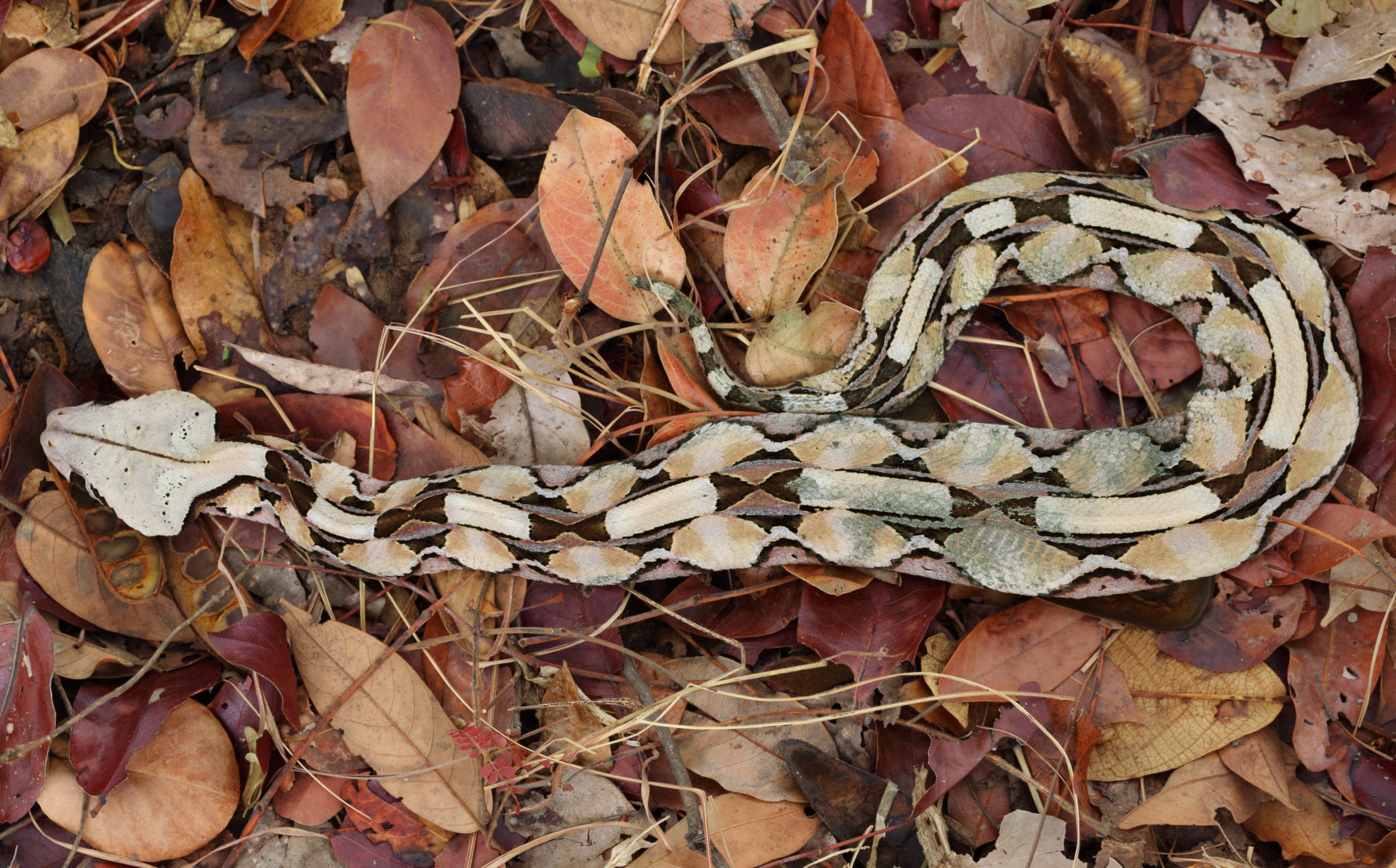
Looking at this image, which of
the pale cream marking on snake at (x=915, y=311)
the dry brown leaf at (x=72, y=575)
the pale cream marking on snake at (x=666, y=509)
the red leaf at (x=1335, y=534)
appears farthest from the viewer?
the dry brown leaf at (x=72, y=575)

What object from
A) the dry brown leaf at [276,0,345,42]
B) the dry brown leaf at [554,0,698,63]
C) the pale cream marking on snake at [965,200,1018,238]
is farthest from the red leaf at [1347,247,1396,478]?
the dry brown leaf at [276,0,345,42]

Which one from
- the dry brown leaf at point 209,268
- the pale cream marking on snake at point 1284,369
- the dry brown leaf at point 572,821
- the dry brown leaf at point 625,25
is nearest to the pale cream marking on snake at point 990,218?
the pale cream marking on snake at point 1284,369

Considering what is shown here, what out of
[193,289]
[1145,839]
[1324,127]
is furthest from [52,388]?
[1324,127]

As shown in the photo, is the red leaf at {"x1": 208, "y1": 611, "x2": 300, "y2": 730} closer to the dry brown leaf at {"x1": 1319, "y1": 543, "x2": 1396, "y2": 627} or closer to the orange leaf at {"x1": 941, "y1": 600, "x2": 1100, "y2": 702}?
the orange leaf at {"x1": 941, "y1": 600, "x2": 1100, "y2": 702}

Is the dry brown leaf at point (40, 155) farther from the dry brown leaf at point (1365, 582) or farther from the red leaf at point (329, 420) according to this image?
the dry brown leaf at point (1365, 582)

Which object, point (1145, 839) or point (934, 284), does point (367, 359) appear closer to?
point (934, 284)

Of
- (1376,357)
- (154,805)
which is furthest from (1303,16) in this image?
(154,805)
